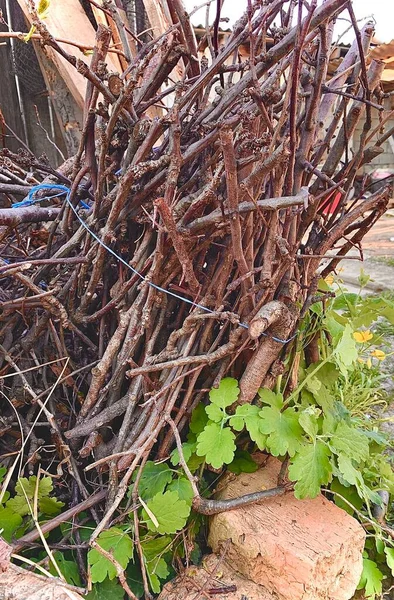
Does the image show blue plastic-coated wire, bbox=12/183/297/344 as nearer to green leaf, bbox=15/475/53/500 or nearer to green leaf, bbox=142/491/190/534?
green leaf, bbox=142/491/190/534

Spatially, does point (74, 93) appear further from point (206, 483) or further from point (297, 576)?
point (297, 576)

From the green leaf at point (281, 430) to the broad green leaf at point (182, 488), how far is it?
8.5 inches

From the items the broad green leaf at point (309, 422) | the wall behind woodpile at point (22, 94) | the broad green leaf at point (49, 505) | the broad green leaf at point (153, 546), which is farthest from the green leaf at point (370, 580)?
the wall behind woodpile at point (22, 94)

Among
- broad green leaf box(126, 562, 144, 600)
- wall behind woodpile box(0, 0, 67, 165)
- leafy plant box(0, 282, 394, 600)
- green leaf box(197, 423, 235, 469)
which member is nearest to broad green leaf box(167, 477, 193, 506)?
leafy plant box(0, 282, 394, 600)

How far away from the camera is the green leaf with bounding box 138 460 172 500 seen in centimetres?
109

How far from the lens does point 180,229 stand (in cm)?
101

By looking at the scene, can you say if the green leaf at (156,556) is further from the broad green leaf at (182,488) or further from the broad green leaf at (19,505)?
the broad green leaf at (19,505)

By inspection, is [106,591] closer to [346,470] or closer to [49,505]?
[49,505]

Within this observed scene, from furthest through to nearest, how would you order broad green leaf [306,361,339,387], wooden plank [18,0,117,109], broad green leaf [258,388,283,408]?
1. wooden plank [18,0,117,109]
2. broad green leaf [306,361,339,387]
3. broad green leaf [258,388,283,408]

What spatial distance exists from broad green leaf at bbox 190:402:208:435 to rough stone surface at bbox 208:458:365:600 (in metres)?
0.18

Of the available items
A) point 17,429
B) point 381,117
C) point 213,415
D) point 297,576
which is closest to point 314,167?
point 381,117

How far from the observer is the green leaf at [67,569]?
3.35 ft

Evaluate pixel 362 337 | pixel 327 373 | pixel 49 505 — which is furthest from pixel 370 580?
pixel 362 337

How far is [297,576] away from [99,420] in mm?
578
